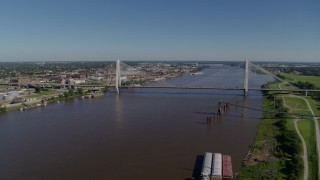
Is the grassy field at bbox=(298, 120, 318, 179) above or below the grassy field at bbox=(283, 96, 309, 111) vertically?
below

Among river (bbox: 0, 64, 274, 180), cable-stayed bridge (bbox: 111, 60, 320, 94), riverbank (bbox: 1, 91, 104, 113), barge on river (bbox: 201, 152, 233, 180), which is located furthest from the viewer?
cable-stayed bridge (bbox: 111, 60, 320, 94)

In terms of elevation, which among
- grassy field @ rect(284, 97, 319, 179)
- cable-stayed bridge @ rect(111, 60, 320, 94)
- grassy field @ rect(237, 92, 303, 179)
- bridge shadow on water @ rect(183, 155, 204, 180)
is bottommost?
bridge shadow on water @ rect(183, 155, 204, 180)

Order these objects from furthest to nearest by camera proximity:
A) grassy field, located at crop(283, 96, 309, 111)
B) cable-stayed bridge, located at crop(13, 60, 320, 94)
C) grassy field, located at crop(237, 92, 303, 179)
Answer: cable-stayed bridge, located at crop(13, 60, 320, 94)
grassy field, located at crop(283, 96, 309, 111)
grassy field, located at crop(237, 92, 303, 179)

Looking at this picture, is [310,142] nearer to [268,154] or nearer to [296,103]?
[268,154]

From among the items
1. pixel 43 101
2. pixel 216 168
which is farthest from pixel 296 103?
pixel 43 101

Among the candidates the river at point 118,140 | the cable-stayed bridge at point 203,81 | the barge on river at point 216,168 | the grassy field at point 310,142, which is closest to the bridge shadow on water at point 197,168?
the river at point 118,140

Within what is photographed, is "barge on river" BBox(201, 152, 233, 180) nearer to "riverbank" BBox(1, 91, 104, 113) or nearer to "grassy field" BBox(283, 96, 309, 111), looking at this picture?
"grassy field" BBox(283, 96, 309, 111)

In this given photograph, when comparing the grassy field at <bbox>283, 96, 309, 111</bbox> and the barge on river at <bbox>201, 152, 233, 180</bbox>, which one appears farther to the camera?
the grassy field at <bbox>283, 96, 309, 111</bbox>

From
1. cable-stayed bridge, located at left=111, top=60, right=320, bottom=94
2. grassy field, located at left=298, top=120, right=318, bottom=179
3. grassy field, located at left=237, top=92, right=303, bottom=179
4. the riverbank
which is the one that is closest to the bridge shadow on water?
grassy field, located at left=237, top=92, right=303, bottom=179
